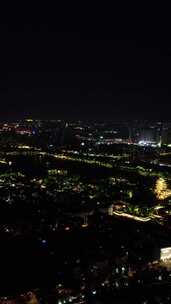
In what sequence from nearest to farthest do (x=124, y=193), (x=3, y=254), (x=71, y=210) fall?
1. (x=3, y=254)
2. (x=71, y=210)
3. (x=124, y=193)

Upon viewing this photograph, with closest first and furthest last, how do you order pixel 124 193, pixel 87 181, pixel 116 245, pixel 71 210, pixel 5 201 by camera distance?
pixel 116 245 → pixel 71 210 → pixel 5 201 → pixel 124 193 → pixel 87 181

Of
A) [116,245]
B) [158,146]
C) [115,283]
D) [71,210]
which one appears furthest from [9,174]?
[158,146]

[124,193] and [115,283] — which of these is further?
[124,193]

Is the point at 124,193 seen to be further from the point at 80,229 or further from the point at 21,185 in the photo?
the point at 80,229

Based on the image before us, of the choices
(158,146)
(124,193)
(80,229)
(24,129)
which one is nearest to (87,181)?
(124,193)

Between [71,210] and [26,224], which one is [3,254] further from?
[71,210]

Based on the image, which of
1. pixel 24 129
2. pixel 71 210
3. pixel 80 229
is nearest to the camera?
pixel 80 229

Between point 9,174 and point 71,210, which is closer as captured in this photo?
point 71,210

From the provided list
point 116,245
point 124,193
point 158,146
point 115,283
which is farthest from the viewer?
point 158,146
